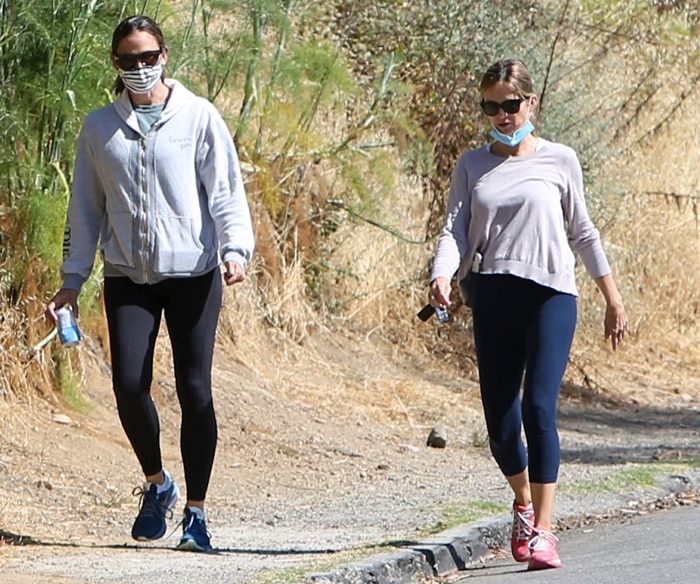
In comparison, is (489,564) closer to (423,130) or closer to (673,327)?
(423,130)

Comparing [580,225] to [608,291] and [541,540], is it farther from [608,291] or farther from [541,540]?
[541,540]

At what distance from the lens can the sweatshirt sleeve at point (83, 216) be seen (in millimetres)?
5758

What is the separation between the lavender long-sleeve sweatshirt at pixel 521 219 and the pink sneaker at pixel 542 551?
942 mm

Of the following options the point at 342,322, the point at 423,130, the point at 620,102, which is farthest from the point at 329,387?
the point at 620,102

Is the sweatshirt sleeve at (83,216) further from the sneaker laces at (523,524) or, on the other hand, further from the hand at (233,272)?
the sneaker laces at (523,524)

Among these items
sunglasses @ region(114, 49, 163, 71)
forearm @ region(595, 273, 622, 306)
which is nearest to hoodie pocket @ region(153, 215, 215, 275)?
sunglasses @ region(114, 49, 163, 71)

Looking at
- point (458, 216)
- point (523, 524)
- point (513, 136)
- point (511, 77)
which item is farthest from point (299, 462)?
point (511, 77)

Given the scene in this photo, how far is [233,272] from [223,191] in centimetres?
37

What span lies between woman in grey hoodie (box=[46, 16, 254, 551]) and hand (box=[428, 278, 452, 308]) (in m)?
0.72

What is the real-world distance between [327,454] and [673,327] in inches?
287

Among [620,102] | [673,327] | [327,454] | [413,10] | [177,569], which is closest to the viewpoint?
[177,569]

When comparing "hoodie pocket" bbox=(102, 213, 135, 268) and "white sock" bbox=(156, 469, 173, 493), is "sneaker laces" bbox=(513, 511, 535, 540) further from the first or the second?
"hoodie pocket" bbox=(102, 213, 135, 268)

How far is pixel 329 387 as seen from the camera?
1124 centimetres

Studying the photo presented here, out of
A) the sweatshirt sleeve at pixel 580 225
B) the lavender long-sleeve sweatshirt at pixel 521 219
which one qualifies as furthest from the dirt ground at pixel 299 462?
the sweatshirt sleeve at pixel 580 225
